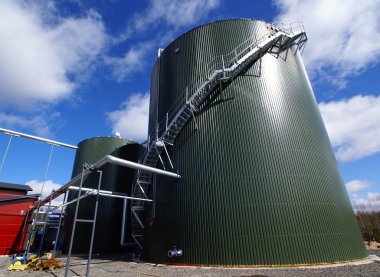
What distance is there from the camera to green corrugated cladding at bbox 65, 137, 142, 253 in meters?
26.7

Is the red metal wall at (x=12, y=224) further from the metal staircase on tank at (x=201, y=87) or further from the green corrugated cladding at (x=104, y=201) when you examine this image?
the metal staircase on tank at (x=201, y=87)

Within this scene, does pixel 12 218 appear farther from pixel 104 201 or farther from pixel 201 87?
pixel 201 87

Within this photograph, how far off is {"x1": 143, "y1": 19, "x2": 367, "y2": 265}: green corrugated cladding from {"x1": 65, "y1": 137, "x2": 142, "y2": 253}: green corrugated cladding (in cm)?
1051

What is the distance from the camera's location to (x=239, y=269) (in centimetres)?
1312

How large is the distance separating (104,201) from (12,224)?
1042 cm

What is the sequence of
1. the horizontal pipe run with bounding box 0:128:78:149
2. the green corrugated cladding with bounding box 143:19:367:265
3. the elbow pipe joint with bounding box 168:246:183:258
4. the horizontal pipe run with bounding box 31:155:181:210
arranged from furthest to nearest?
1. the horizontal pipe run with bounding box 0:128:78:149
2. the elbow pipe joint with bounding box 168:246:183:258
3. the horizontal pipe run with bounding box 31:155:181:210
4. the green corrugated cladding with bounding box 143:19:367:265

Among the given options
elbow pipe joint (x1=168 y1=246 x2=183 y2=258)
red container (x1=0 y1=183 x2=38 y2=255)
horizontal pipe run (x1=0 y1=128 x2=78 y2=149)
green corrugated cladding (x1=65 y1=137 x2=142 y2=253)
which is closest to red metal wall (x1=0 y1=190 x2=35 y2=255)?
red container (x1=0 y1=183 x2=38 y2=255)

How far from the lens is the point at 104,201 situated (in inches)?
1090

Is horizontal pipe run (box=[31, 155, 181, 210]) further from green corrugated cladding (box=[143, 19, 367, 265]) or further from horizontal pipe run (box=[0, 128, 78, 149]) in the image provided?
horizontal pipe run (box=[0, 128, 78, 149])

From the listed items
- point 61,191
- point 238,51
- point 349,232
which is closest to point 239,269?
point 349,232

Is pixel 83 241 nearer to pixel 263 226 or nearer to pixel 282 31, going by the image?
pixel 263 226

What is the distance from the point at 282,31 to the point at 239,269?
18.2 m

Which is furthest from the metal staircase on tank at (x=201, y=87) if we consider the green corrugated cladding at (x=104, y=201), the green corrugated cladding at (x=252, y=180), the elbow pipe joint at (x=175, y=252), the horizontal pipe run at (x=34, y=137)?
the horizontal pipe run at (x=34, y=137)

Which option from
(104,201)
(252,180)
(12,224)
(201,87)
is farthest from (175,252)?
(12,224)
